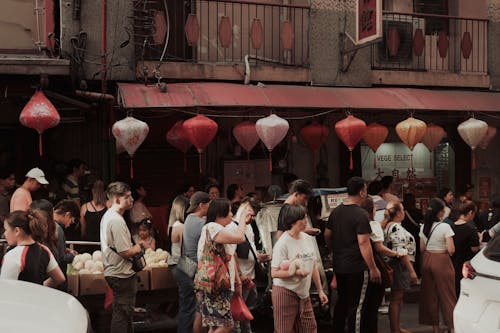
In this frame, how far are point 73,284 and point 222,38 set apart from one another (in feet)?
18.9

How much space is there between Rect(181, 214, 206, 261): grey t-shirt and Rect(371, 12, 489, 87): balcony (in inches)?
275

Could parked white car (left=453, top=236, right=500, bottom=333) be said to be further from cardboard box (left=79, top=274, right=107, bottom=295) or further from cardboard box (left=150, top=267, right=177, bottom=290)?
cardboard box (left=79, top=274, right=107, bottom=295)

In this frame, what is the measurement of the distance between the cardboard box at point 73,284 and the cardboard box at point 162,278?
3.14 feet

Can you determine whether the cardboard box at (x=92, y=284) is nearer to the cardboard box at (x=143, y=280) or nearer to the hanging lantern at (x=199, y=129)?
the cardboard box at (x=143, y=280)

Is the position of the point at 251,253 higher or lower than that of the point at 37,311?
lower

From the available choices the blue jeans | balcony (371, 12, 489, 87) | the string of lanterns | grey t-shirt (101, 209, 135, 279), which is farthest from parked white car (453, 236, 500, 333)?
balcony (371, 12, 489, 87)

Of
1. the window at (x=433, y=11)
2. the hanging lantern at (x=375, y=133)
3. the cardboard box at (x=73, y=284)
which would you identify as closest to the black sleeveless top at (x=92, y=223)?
the cardboard box at (x=73, y=284)

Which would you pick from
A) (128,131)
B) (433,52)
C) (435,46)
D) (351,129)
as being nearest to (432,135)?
(351,129)

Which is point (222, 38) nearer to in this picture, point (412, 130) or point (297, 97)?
point (297, 97)

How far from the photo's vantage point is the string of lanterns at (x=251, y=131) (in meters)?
9.63

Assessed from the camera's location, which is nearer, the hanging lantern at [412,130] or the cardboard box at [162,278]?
the cardboard box at [162,278]

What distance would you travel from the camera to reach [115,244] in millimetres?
7691

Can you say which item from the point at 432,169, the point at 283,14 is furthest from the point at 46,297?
the point at 432,169

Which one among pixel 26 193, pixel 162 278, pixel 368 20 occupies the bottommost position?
pixel 162 278
